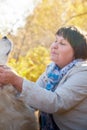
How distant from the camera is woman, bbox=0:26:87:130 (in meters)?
3.07

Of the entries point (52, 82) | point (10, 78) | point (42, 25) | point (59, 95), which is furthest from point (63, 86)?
point (42, 25)

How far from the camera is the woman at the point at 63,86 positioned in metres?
3.07

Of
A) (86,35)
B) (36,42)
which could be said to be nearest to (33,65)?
(86,35)

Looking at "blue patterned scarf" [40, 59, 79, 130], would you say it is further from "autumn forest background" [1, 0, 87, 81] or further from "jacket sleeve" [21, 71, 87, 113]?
"autumn forest background" [1, 0, 87, 81]

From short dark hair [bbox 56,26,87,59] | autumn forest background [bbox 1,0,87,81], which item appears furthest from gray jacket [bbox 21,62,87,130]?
autumn forest background [bbox 1,0,87,81]

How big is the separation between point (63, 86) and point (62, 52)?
0.40 metres

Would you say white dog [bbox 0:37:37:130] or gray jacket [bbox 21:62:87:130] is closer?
gray jacket [bbox 21:62:87:130]

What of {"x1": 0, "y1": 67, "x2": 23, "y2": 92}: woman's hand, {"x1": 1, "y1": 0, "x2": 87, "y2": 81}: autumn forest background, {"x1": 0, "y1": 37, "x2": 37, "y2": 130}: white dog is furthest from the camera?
{"x1": 1, "y1": 0, "x2": 87, "y2": 81}: autumn forest background

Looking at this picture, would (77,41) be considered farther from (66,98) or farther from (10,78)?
(10,78)

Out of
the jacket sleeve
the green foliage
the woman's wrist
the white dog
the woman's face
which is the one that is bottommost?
the green foliage

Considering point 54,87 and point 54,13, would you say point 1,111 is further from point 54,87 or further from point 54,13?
point 54,13

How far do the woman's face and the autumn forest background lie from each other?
5663 mm

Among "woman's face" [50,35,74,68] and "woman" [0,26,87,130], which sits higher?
"woman's face" [50,35,74,68]

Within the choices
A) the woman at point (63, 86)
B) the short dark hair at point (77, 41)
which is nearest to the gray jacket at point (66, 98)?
the woman at point (63, 86)
